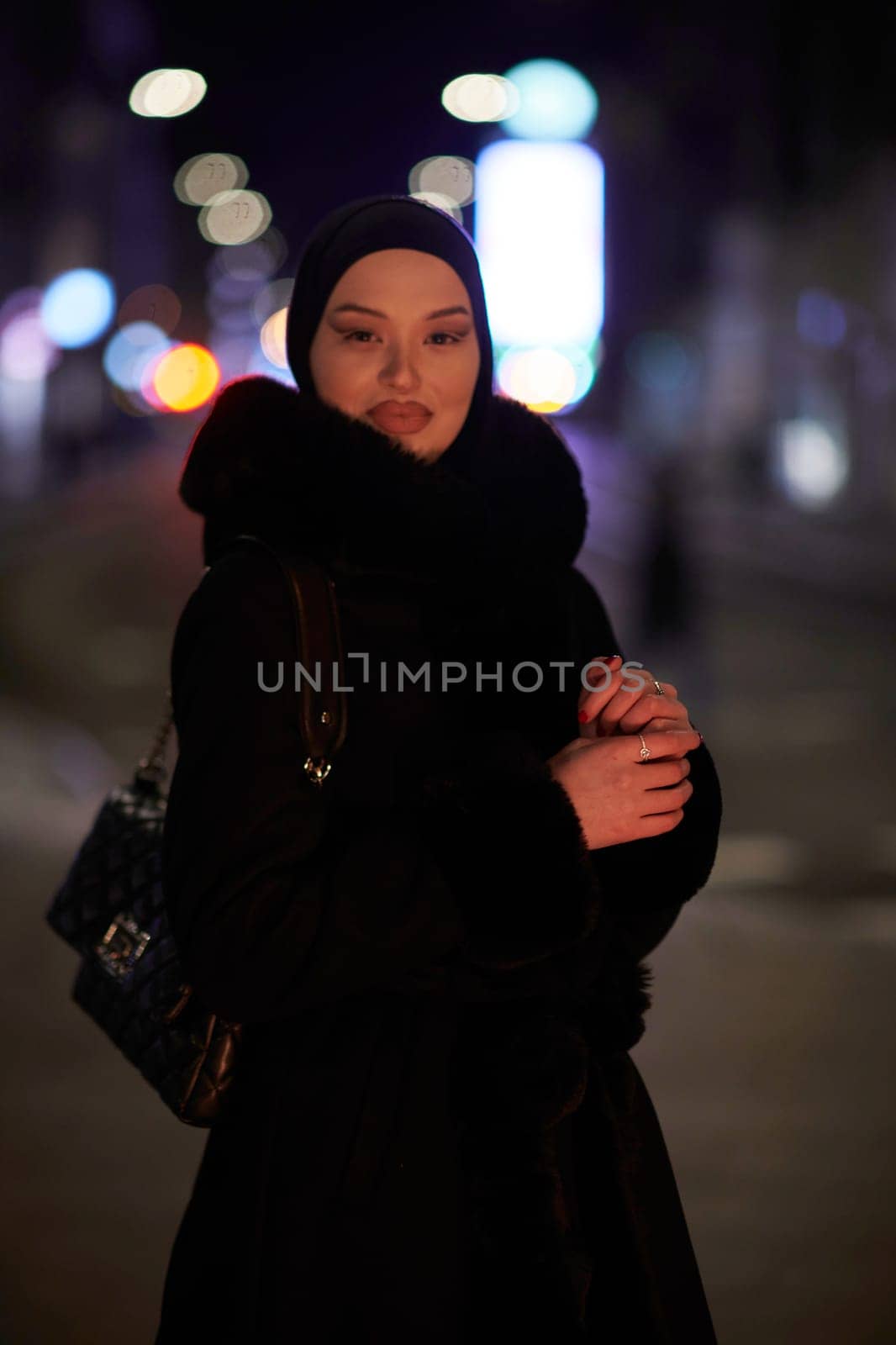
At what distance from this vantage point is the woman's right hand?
1.95m

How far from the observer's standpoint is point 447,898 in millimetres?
1858

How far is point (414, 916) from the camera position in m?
1.83

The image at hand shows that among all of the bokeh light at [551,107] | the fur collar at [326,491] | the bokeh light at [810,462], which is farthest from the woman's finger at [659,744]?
the bokeh light at [810,462]

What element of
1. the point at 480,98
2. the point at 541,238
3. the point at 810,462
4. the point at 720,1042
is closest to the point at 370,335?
the point at 720,1042

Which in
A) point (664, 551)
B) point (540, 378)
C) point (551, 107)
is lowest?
point (664, 551)

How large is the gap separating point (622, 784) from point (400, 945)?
371 mm

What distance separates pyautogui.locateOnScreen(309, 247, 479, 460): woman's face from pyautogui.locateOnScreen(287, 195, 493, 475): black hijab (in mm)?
23

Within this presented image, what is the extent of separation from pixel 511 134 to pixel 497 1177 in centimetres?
3098

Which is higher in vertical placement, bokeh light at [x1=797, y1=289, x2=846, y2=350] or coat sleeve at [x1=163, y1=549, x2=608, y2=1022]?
bokeh light at [x1=797, y1=289, x2=846, y2=350]

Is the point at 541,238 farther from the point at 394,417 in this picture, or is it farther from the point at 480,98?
the point at 394,417

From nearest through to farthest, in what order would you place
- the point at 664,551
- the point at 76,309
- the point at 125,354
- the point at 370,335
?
the point at 370,335 < the point at 664,551 < the point at 76,309 < the point at 125,354

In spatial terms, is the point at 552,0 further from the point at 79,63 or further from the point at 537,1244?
the point at 537,1244

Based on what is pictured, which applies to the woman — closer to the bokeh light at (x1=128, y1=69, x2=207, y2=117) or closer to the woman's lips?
the woman's lips

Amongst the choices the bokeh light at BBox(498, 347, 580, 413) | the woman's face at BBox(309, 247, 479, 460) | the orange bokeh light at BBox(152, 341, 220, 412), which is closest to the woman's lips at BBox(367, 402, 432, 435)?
the woman's face at BBox(309, 247, 479, 460)
